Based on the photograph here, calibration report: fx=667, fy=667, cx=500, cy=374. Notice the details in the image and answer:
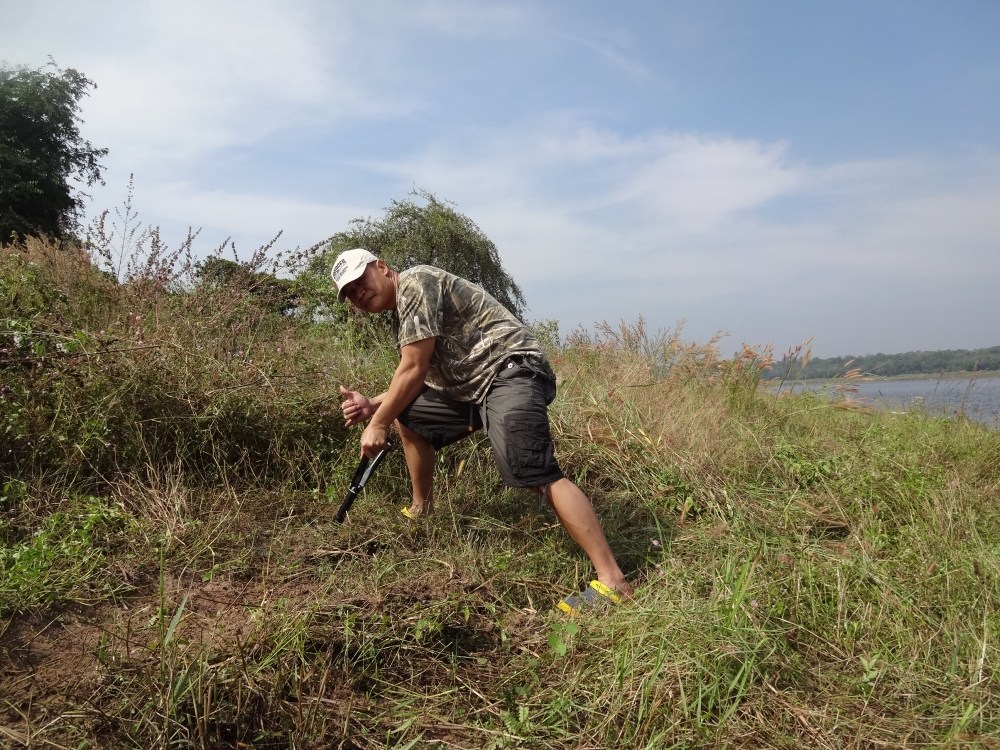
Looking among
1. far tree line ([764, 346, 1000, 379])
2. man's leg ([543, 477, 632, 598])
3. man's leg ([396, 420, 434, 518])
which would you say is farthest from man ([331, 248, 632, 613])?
far tree line ([764, 346, 1000, 379])

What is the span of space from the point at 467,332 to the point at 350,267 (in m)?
0.63

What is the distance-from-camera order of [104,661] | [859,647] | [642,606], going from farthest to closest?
[642,606] < [859,647] < [104,661]

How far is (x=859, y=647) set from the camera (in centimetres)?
240

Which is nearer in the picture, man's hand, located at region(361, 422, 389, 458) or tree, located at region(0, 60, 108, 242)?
man's hand, located at region(361, 422, 389, 458)

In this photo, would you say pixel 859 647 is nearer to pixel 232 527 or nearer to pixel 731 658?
pixel 731 658

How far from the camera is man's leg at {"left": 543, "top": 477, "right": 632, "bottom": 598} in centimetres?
286

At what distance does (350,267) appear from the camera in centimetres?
312

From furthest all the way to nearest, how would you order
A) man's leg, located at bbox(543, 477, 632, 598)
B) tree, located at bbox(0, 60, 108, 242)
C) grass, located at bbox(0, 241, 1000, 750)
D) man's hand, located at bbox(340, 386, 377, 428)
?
1. tree, located at bbox(0, 60, 108, 242)
2. man's hand, located at bbox(340, 386, 377, 428)
3. man's leg, located at bbox(543, 477, 632, 598)
4. grass, located at bbox(0, 241, 1000, 750)

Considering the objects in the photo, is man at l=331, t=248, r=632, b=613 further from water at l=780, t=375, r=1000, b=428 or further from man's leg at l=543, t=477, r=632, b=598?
water at l=780, t=375, r=1000, b=428

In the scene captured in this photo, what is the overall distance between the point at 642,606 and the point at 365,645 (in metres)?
1.06

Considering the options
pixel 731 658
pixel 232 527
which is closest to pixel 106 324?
pixel 232 527

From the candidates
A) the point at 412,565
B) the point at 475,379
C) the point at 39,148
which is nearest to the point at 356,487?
the point at 412,565

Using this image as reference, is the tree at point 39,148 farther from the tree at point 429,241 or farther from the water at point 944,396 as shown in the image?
the water at point 944,396

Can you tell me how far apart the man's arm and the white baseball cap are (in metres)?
0.42
